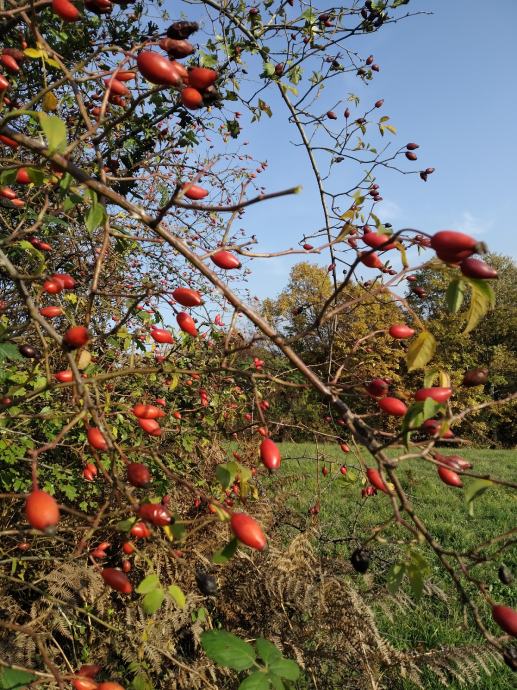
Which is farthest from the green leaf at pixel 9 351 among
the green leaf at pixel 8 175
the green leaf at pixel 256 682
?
the green leaf at pixel 256 682

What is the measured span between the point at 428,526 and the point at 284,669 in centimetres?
474

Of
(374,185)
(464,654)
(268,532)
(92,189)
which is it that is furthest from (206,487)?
(92,189)

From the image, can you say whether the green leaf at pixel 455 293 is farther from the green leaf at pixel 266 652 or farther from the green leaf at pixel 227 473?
the green leaf at pixel 266 652

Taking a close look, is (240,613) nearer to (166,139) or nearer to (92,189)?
(92,189)

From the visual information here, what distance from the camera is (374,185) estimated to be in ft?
9.38

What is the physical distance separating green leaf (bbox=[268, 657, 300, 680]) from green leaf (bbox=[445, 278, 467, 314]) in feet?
2.23

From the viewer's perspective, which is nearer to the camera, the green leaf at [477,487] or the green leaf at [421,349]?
the green leaf at [477,487]

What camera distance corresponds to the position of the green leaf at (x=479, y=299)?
776 mm

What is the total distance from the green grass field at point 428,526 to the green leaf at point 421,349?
48 cm

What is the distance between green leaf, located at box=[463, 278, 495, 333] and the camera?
78cm

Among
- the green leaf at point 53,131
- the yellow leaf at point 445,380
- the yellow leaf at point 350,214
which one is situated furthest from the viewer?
the yellow leaf at point 350,214

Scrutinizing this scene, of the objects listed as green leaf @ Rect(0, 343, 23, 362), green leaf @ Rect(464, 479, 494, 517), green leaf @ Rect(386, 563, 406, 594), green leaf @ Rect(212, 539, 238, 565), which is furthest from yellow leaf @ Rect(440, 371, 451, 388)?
green leaf @ Rect(0, 343, 23, 362)

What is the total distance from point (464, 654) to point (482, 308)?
155 cm

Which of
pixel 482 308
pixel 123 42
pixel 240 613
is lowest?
pixel 240 613
